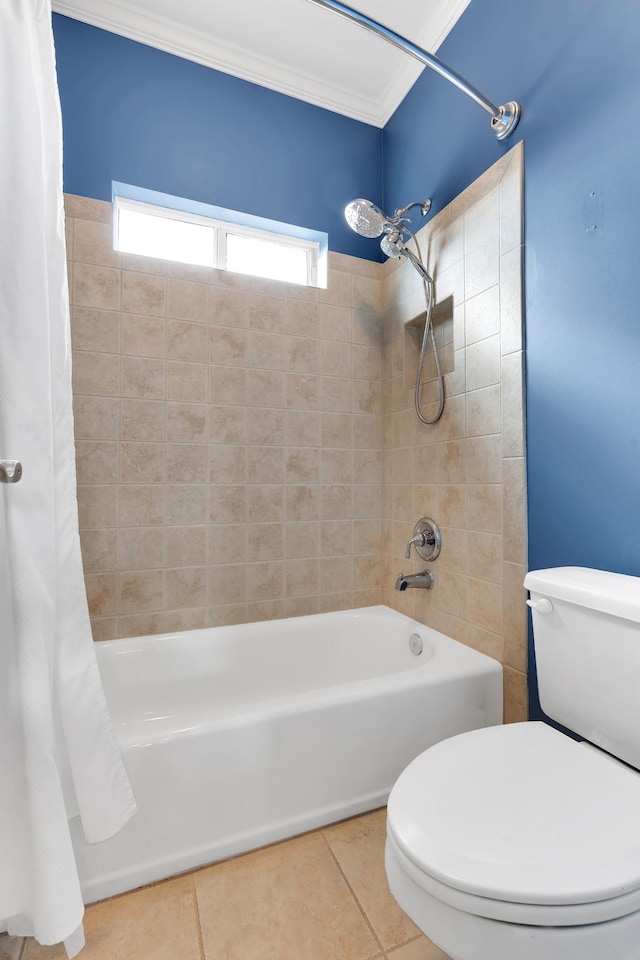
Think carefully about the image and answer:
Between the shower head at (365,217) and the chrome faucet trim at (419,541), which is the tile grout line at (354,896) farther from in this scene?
the shower head at (365,217)

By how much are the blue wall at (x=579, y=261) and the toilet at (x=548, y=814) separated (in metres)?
0.20

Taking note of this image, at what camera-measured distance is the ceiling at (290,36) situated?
1.68 m

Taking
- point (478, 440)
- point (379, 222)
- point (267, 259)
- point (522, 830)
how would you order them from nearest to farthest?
point (522, 830) < point (478, 440) < point (379, 222) < point (267, 259)

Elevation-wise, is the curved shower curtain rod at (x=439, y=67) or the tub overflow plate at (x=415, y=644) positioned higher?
the curved shower curtain rod at (x=439, y=67)

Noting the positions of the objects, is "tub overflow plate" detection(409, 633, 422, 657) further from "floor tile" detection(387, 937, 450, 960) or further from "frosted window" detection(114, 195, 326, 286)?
"frosted window" detection(114, 195, 326, 286)

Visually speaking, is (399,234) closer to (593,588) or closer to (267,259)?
(267,259)

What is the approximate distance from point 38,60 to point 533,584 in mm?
1663

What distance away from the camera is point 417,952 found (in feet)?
3.23

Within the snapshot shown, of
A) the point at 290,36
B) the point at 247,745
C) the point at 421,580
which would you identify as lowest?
the point at 247,745

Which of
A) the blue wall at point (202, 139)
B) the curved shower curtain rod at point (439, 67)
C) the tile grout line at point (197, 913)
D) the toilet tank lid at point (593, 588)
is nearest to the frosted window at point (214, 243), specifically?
the blue wall at point (202, 139)

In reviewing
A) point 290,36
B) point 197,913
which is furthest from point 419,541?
point 290,36

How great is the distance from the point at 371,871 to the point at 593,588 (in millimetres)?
928

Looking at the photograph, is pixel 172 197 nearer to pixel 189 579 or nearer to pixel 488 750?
pixel 189 579

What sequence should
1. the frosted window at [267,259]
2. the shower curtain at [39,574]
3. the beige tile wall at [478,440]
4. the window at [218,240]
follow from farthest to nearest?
the frosted window at [267,259], the window at [218,240], the beige tile wall at [478,440], the shower curtain at [39,574]
